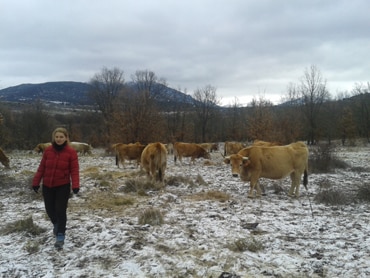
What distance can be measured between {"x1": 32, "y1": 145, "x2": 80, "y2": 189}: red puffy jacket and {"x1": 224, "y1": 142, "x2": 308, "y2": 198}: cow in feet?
17.2

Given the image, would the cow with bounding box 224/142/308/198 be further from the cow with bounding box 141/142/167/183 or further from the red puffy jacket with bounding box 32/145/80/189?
the red puffy jacket with bounding box 32/145/80/189

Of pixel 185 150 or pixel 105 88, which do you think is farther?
pixel 105 88

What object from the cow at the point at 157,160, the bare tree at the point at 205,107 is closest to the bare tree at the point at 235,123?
the bare tree at the point at 205,107

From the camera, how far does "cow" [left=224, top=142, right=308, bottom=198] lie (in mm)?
9891

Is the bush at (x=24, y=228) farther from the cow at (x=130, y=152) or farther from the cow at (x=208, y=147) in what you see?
the cow at (x=208, y=147)

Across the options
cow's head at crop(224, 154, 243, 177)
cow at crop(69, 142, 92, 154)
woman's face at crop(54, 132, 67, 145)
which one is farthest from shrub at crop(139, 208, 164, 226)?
cow at crop(69, 142, 92, 154)

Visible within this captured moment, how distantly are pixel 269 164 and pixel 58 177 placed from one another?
21.2 ft

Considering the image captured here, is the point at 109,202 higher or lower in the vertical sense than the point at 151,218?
lower

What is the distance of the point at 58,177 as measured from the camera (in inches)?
227

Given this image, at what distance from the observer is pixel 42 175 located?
5.88m

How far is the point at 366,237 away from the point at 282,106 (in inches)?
2367

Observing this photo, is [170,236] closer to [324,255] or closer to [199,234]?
[199,234]

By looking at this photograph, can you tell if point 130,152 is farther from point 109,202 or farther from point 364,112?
point 364,112

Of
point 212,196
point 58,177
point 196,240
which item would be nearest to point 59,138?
point 58,177
